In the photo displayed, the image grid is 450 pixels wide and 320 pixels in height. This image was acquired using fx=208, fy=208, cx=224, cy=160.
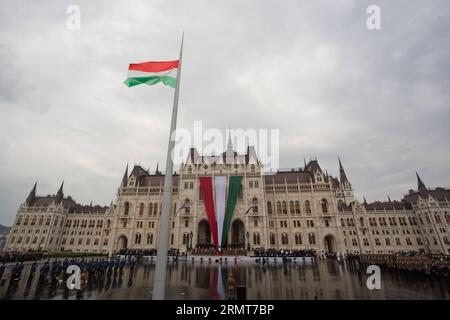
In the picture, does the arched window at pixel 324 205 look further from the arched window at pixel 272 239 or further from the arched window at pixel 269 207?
the arched window at pixel 272 239

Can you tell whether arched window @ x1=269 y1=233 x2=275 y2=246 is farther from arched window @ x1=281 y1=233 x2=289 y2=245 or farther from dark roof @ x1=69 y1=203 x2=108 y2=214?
dark roof @ x1=69 y1=203 x2=108 y2=214

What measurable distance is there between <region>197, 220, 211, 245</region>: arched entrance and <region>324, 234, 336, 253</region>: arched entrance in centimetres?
2636

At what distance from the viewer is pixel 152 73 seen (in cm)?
898

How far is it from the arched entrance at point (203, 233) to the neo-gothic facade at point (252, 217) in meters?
0.21

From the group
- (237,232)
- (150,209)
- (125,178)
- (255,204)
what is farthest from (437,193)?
(125,178)

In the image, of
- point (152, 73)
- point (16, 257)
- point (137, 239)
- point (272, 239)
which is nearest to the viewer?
point (152, 73)

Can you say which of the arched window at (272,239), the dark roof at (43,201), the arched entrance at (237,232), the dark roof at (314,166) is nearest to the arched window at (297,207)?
the arched window at (272,239)

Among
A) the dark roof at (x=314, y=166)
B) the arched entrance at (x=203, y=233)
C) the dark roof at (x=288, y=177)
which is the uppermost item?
the dark roof at (x=314, y=166)

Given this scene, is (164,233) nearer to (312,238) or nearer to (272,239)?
(272,239)

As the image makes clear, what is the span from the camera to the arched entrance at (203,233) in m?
44.5

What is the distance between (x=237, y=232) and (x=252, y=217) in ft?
17.6

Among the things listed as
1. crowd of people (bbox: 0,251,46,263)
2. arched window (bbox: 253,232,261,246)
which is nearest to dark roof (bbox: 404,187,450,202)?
arched window (bbox: 253,232,261,246)

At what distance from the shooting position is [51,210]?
206ft

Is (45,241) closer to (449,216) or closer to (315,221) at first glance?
(315,221)
